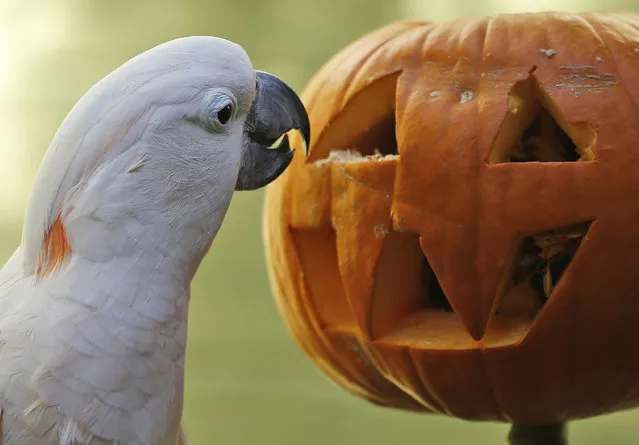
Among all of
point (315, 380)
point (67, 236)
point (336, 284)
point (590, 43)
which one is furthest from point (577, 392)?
point (315, 380)

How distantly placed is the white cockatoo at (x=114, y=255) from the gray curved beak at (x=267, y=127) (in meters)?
0.08

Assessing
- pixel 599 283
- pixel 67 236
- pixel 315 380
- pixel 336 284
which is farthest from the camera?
pixel 315 380

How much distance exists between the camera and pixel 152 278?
0.83 meters

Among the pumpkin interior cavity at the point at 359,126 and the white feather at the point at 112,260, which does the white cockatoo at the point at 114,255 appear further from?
the pumpkin interior cavity at the point at 359,126

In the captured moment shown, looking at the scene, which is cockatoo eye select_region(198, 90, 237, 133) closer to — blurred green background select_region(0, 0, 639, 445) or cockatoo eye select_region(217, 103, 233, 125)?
cockatoo eye select_region(217, 103, 233, 125)

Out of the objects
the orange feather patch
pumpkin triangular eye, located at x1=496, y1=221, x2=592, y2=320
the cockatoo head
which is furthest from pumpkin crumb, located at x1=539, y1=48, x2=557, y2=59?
the orange feather patch

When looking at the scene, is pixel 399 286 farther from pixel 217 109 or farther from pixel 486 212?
pixel 217 109

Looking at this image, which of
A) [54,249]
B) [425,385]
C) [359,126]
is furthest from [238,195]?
[54,249]

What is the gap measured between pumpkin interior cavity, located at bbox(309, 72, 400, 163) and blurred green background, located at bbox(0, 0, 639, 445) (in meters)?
1.01

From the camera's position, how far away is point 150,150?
815 millimetres

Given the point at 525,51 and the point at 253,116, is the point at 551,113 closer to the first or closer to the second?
the point at 525,51

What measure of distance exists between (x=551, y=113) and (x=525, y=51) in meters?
0.09

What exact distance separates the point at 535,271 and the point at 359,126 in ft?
1.08

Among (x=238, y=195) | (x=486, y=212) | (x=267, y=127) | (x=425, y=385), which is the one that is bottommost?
(x=238, y=195)
